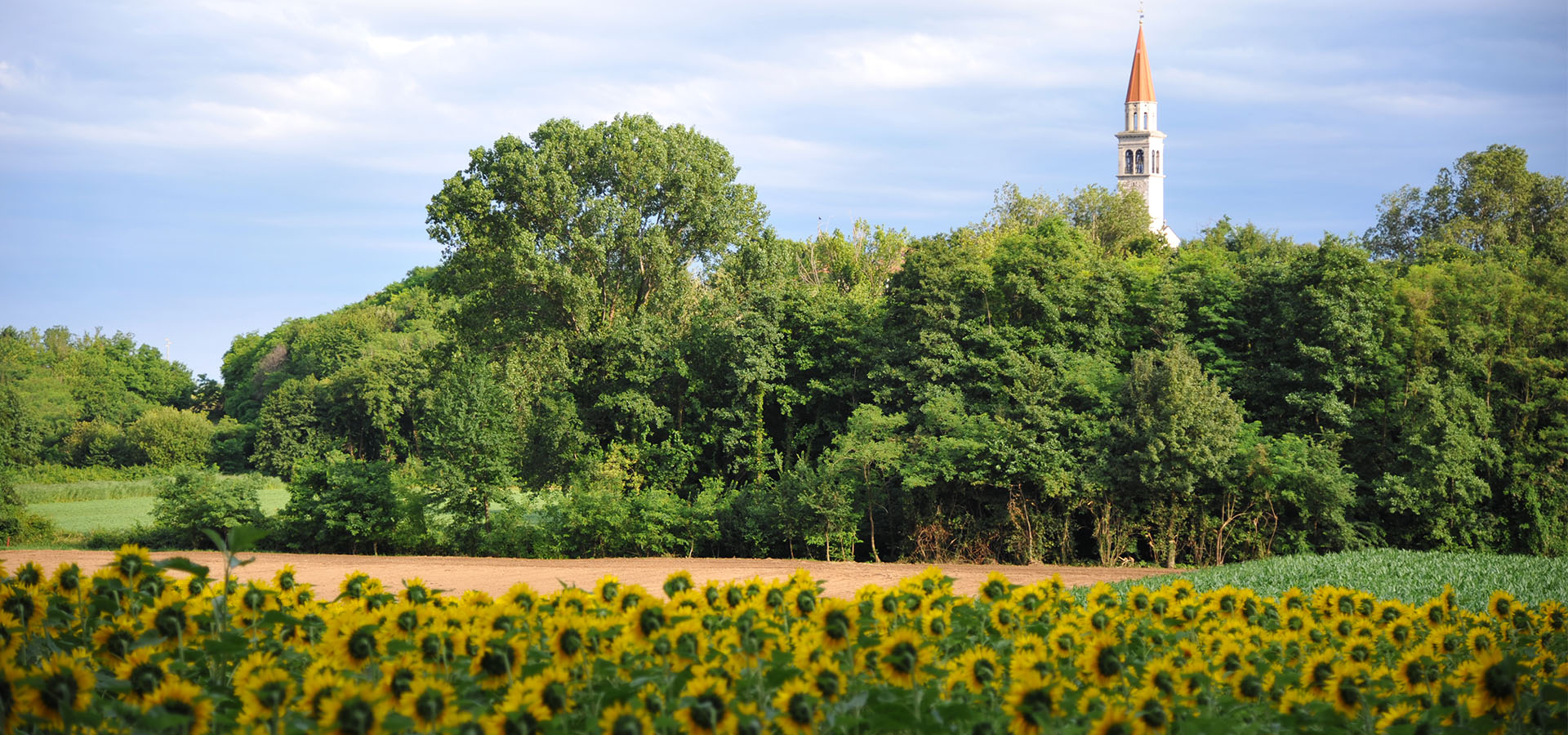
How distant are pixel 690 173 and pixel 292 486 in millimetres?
11959

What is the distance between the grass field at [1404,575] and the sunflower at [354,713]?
993 centimetres

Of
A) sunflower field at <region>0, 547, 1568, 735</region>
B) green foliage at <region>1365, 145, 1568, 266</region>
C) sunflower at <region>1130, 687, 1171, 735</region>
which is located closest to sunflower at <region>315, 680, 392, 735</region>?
sunflower field at <region>0, 547, 1568, 735</region>

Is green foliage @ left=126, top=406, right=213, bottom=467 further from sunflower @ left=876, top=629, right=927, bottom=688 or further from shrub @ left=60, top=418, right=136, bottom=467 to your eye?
sunflower @ left=876, top=629, right=927, bottom=688

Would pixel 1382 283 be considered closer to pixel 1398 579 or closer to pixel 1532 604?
pixel 1398 579

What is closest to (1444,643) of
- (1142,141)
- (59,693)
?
(59,693)

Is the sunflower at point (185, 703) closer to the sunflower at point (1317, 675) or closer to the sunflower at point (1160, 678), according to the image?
the sunflower at point (1160, 678)

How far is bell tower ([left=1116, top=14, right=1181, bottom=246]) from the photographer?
8638 cm

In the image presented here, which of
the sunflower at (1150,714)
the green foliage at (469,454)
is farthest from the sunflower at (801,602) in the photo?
the green foliage at (469,454)

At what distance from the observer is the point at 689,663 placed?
10.2 feet

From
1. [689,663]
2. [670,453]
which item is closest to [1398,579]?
[689,663]

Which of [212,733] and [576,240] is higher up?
[576,240]

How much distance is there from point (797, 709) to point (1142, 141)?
9061cm

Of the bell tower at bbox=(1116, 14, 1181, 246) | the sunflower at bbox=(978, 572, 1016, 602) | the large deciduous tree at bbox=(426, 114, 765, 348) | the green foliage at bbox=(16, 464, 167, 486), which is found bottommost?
the green foliage at bbox=(16, 464, 167, 486)

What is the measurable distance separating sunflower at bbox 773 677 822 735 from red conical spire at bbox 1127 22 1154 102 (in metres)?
91.5
